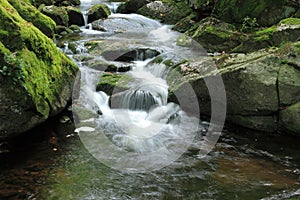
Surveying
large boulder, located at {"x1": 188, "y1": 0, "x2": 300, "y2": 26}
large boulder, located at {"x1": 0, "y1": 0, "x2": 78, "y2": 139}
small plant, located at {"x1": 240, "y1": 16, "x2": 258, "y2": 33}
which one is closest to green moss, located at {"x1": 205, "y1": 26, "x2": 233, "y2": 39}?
small plant, located at {"x1": 240, "y1": 16, "x2": 258, "y2": 33}

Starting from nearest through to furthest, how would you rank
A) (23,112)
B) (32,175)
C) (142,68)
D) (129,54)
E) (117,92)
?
1. (32,175)
2. (23,112)
3. (117,92)
4. (142,68)
5. (129,54)

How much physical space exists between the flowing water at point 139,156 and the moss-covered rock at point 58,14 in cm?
707

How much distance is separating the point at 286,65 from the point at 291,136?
1.59 meters

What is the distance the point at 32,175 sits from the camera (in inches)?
191

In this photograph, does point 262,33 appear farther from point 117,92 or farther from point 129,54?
point 117,92

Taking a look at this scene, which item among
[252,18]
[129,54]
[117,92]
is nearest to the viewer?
[117,92]

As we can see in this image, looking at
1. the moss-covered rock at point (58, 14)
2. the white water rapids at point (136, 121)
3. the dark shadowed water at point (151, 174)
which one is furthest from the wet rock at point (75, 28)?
the dark shadowed water at point (151, 174)

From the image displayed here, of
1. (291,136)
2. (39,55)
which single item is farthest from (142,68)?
(291,136)

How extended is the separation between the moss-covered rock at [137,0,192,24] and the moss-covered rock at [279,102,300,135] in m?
12.6

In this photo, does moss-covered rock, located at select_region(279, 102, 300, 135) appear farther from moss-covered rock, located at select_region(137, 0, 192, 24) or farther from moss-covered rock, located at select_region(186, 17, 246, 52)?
moss-covered rock, located at select_region(137, 0, 192, 24)

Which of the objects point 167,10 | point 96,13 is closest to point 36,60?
point 96,13

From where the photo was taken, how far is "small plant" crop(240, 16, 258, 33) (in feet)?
40.6

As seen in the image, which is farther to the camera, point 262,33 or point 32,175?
point 262,33

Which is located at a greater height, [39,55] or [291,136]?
[39,55]
